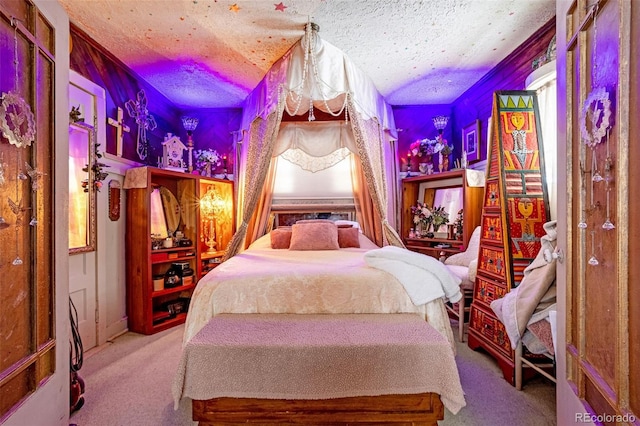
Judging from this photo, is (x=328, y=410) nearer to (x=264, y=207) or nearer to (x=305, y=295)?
(x=305, y=295)

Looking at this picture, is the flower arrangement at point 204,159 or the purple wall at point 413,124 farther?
the purple wall at point 413,124

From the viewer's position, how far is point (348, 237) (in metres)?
4.07

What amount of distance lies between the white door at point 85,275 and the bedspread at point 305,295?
1324 millimetres

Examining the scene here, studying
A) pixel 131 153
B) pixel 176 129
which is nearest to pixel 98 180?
pixel 131 153

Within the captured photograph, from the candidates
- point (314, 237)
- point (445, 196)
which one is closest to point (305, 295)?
point (314, 237)

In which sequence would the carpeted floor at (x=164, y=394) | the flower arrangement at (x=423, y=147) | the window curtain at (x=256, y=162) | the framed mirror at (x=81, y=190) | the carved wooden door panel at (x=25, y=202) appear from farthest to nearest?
the flower arrangement at (x=423, y=147) → the window curtain at (x=256, y=162) → the framed mirror at (x=81, y=190) → the carpeted floor at (x=164, y=394) → the carved wooden door panel at (x=25, y=202)

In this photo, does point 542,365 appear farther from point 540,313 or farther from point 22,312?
point 22,312

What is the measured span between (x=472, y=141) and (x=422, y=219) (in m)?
1.27

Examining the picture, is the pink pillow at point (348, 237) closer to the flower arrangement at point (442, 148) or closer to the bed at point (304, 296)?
the bed at point (304, 296)

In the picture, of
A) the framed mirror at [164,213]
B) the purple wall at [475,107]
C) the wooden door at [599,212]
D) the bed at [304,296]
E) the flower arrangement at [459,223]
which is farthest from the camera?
the flower arrangement at [459,223]

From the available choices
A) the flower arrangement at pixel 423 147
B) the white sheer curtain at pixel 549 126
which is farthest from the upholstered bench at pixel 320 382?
the flower arrangement at pixel 423 147

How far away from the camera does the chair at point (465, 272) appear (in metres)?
3.15

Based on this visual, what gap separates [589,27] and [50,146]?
8.26 feet

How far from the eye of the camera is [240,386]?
5.76ft
